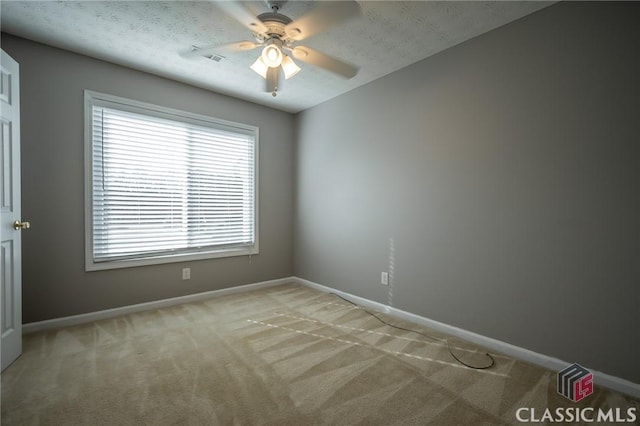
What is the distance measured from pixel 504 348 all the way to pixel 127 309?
3528mm

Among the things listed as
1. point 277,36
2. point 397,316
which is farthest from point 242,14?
point 397,316

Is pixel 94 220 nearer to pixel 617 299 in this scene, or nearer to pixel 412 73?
pixel 412 73

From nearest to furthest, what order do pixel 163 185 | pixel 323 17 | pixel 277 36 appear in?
Answer: pixel 323 17, pixel 277 36, pixel 163 185

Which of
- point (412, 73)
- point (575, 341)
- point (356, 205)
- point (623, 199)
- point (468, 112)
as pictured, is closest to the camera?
point (623, 199)

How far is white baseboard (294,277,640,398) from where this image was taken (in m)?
1.79

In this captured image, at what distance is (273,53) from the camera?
199 cm

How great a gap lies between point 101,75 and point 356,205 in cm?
296

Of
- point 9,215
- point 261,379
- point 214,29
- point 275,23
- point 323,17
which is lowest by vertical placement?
point 261,379

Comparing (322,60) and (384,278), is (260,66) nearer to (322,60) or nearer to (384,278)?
(322,60)

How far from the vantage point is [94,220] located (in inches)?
112

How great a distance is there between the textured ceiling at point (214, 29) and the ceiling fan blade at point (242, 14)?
83 mm

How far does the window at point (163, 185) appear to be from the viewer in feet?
9.46

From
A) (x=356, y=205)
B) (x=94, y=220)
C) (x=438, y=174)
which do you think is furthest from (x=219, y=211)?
(x=438, y=174)

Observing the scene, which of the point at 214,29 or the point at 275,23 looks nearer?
the point at 275,23
